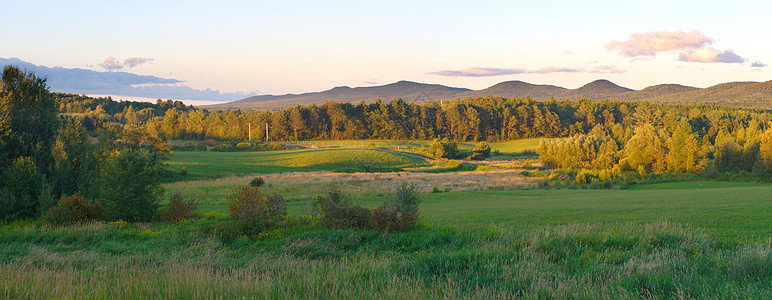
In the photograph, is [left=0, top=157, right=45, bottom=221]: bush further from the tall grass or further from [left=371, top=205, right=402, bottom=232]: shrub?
[left=371, top=205, right=402, bottom=232]: shrub

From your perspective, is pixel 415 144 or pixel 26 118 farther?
pixel 415 144

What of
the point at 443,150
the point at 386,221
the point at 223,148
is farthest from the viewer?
the point at 223,148

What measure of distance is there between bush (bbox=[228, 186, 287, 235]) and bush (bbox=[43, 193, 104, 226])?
14.9ft

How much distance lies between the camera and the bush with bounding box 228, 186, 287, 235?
1155 centimetres

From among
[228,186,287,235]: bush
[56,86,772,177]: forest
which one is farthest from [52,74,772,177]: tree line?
[228,186,287,235]: bush

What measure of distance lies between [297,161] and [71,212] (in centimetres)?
6225

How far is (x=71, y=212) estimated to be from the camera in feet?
44.9

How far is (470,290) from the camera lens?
17.5ft

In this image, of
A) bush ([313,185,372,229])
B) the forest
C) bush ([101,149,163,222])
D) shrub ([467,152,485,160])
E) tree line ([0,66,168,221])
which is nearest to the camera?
bush ([313,185,372,229])

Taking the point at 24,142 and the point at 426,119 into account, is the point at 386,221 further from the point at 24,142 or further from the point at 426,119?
the point at 426,119

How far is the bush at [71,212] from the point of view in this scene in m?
13.5

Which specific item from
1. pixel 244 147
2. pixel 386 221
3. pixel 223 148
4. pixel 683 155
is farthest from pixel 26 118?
pixel 244 147

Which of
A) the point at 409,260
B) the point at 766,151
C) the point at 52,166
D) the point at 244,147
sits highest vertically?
the point at 52,166

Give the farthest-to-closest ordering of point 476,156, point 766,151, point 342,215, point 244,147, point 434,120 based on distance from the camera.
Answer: point 434,120, point 244,147, point 476,156, point 766,151, point 342,215
